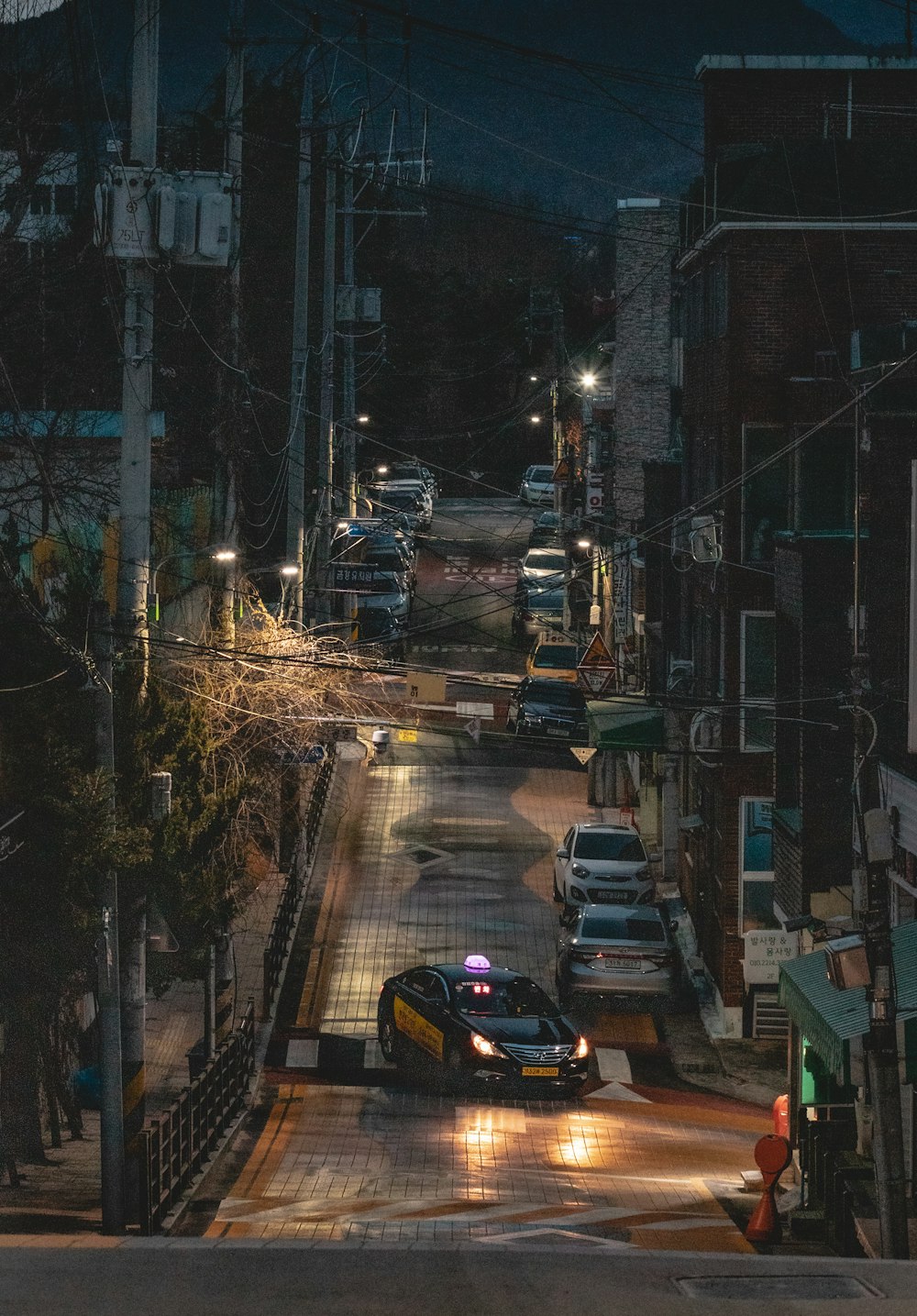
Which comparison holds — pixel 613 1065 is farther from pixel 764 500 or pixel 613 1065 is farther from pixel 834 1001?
pixel 764 500

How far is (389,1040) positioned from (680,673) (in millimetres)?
10039

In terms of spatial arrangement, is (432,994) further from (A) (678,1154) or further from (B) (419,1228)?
(B) (419,1228)

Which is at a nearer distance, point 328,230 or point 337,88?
point 337,88

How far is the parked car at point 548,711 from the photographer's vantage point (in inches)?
1597

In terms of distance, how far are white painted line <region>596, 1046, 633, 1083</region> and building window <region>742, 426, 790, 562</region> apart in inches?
315

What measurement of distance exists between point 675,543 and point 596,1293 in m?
22.8

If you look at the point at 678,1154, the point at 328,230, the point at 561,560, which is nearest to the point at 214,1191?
the point at 678,1154

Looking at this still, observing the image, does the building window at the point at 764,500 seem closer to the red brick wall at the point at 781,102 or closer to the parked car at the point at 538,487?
the red brick wall at the point at 781,102

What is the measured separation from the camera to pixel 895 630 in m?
18.9

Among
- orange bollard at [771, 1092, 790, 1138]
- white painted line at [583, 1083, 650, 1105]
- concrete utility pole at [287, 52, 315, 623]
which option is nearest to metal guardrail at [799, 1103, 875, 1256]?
orange bollard at [771, 1092, 790, 1138]

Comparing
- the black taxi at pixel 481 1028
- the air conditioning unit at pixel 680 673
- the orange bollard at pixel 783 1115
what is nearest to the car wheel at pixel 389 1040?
the black taxi at pixel 481 1028

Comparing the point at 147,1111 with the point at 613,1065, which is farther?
the point at 613,1065

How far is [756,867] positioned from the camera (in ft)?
A: 87.9

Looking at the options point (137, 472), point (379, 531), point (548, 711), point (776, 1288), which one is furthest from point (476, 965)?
point (379, 531)
